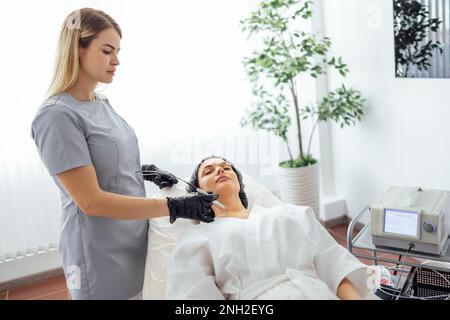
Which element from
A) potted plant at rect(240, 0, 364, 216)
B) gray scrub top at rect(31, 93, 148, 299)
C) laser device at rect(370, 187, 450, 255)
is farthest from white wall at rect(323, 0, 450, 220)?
gray scrub top at rect(31, 93, 148, 299)

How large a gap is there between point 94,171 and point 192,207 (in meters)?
0.31

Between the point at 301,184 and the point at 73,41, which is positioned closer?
the point at 73,41

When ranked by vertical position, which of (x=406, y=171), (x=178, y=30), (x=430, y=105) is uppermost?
(x=178, y=30)

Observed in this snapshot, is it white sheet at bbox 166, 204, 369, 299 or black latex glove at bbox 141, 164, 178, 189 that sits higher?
black latex glove at bbox 141, 164, 178, 189

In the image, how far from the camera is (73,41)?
1335mm

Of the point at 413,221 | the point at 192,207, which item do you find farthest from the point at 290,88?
the point at 192,207

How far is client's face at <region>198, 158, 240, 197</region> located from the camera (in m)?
1.66

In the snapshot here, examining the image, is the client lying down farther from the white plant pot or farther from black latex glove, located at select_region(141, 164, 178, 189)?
the white plant pot

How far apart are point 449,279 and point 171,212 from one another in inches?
40.4

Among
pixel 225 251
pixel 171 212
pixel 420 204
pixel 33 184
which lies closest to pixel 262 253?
pixel 225 251

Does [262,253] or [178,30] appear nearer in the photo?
[262,253]

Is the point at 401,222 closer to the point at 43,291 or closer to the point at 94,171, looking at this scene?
the point at 94,171

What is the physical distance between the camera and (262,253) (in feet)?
4.47

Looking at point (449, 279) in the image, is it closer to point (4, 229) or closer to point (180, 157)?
point (180, 157)
